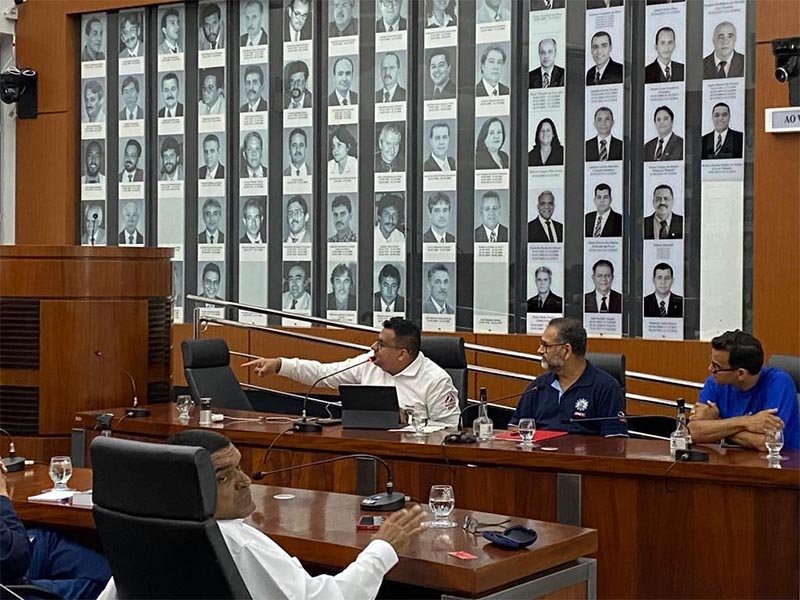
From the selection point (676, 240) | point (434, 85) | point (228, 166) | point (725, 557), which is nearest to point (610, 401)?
point (725, 557)

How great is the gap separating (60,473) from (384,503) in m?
1.28

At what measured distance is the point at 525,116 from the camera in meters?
8.18

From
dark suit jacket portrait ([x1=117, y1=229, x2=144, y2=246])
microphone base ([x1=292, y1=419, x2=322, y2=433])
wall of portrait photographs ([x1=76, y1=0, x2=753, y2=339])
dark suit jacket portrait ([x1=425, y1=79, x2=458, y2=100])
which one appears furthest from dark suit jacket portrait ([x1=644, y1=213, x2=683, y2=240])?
dark suit jacket portrait ([x1=117, y1=229, x2=144, y2=246])

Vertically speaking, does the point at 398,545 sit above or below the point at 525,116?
below

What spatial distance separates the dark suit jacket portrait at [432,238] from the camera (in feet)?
27.9

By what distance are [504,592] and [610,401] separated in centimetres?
256

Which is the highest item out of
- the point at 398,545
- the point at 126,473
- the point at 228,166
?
the point at 228,166

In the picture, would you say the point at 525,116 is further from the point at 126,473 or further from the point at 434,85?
the point at 126,473

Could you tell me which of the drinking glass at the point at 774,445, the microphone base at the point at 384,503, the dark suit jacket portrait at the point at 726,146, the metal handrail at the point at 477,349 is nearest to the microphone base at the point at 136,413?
the metal handrail at the point at 477,349

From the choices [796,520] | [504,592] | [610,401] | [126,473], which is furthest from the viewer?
[610,401]

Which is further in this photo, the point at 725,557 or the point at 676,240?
the point at 676,240

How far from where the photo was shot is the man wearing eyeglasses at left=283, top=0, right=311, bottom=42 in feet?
30.0

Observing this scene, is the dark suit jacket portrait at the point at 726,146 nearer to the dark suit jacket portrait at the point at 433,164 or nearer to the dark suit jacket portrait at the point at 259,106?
the dark suit jacket portrait at the point at 433,164

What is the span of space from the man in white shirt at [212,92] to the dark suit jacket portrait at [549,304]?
3.21 meters
